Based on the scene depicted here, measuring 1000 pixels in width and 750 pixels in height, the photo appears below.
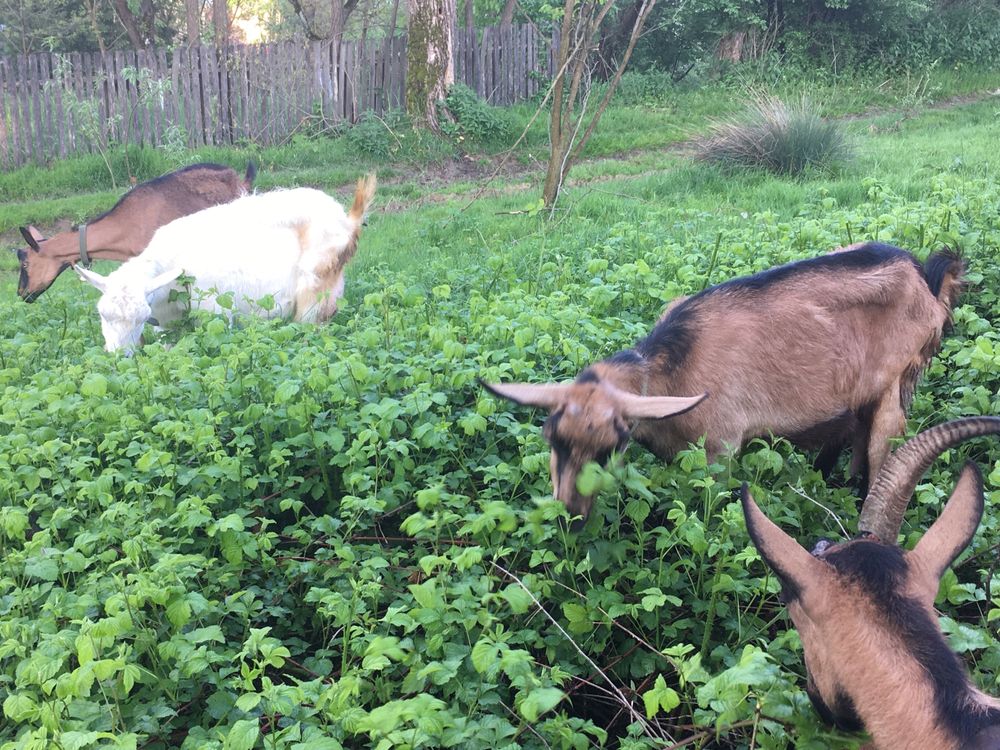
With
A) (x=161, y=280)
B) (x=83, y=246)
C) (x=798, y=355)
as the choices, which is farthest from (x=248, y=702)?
(x=83, y=246)

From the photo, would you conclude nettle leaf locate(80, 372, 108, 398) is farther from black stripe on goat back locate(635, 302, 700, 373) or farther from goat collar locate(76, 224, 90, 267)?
goat collar locate(76, 224, 90, 267)

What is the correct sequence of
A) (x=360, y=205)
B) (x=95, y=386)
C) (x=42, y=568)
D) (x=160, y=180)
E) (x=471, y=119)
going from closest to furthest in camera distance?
(x=42, y=568), (x=95, y=386), (x=360, y=205), (x=160, y=180), (x=471, y=119)

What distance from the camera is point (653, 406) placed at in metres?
3.62

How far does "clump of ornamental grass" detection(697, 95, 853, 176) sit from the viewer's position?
35.8 ft

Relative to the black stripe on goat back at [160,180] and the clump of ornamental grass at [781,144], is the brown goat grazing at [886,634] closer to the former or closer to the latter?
the black stripe on goat back at [160,180]

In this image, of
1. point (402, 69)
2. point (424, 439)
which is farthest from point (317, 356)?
point (402, 69)

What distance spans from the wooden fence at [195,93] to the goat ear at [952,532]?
43.3 feet

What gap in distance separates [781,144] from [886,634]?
9.56 metres

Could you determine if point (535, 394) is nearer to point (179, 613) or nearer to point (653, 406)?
point (653, 406)

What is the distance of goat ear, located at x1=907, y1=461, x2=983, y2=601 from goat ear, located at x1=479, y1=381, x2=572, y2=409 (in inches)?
61.0

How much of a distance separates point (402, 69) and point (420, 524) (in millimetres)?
14739

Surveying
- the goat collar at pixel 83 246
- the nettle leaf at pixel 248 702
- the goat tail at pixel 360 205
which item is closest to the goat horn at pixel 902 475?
the nettle leaf at pixel 248 702

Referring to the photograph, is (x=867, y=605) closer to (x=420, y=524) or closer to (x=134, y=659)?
(x=420, y=524)

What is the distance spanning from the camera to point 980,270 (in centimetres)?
566
